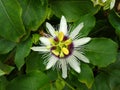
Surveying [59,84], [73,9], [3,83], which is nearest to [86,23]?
[73,9]

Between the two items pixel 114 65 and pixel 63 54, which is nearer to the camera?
pixel 63 54

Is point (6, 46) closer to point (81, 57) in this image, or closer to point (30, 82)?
point (30, 82)

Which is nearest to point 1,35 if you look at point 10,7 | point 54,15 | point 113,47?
point 10,7

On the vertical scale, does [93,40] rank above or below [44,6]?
below

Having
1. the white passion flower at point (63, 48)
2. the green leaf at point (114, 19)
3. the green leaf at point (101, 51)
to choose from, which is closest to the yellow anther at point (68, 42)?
the white passion flower at point (63, 48)

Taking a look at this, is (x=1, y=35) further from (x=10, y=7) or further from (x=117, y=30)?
(x=117, y=30)

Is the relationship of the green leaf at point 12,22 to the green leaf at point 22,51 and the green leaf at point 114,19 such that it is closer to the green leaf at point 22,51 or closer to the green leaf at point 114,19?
the green leaf at point 22,51

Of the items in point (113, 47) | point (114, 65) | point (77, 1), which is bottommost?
point (114, 65)
